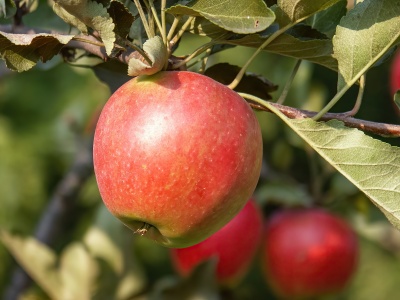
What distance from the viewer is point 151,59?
2.52 feet

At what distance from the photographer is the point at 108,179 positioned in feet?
2.63

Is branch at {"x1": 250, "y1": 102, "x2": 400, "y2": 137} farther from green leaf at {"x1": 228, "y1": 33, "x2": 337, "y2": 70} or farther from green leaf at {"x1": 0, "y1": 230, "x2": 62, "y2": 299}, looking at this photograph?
green leaf at {"x1": 0, "y1": 230, "x2": 62, "y2": 299}

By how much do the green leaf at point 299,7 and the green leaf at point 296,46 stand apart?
22 mm

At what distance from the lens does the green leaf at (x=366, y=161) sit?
79 centimetres

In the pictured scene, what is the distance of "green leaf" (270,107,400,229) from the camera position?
0.79m

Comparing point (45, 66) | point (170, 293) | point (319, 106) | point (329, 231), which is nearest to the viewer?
point (45, 66)

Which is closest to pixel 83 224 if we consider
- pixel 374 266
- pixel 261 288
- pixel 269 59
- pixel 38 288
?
pixel 38 288

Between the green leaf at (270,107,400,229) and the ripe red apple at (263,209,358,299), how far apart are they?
112cm

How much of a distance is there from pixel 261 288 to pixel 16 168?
844 millimetres

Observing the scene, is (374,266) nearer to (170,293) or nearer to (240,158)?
(170,293)

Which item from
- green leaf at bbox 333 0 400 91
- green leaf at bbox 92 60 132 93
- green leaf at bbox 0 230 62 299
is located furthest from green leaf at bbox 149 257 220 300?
green leaf at bbox 333 0 400 91

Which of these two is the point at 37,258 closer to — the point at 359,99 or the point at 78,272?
the point at 78,272

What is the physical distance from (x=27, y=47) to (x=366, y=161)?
361 millimetres

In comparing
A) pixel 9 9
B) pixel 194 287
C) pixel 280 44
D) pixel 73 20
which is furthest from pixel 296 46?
pixel 194 287
